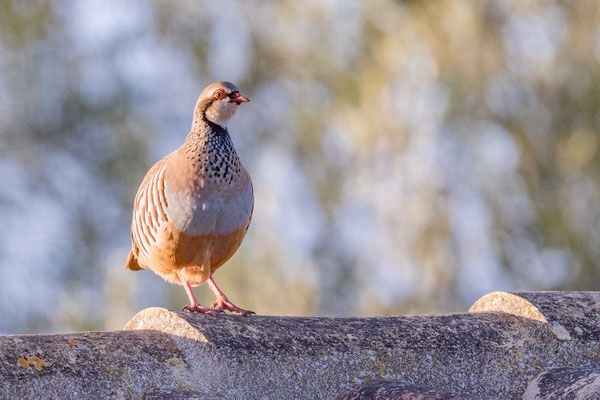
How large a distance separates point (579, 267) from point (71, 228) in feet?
25.8

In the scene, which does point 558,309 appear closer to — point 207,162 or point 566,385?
point 566,385

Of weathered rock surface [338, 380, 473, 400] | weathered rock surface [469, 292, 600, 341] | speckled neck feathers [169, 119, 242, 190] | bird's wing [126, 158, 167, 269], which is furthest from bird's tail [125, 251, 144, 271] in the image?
weathered rock surface [338, 380, 473, 400]

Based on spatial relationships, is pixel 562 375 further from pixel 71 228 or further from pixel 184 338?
pixel 71 228

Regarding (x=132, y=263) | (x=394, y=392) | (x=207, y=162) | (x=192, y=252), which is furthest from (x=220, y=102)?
(x=394, y=392)

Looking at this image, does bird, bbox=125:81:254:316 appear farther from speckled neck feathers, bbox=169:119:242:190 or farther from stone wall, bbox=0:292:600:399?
stone wall, bbox=0:292:600:399

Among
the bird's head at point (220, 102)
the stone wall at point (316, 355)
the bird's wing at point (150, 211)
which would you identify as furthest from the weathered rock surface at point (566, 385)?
the bird's head at point (220, 102)

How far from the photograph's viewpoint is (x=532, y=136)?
45.3 feet

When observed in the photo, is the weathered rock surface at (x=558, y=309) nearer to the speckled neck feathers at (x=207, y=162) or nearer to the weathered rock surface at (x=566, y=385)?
the weathered rock surface at (x=566, y=385)

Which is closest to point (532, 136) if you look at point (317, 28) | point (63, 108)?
point (317, 28)

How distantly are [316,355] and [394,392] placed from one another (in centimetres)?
38

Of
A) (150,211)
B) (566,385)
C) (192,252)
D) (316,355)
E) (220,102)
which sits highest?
(220,102)

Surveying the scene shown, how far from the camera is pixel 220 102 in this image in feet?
13.4

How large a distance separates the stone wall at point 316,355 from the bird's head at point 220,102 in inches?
53.7

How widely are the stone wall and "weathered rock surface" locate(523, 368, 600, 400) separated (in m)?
0.01
